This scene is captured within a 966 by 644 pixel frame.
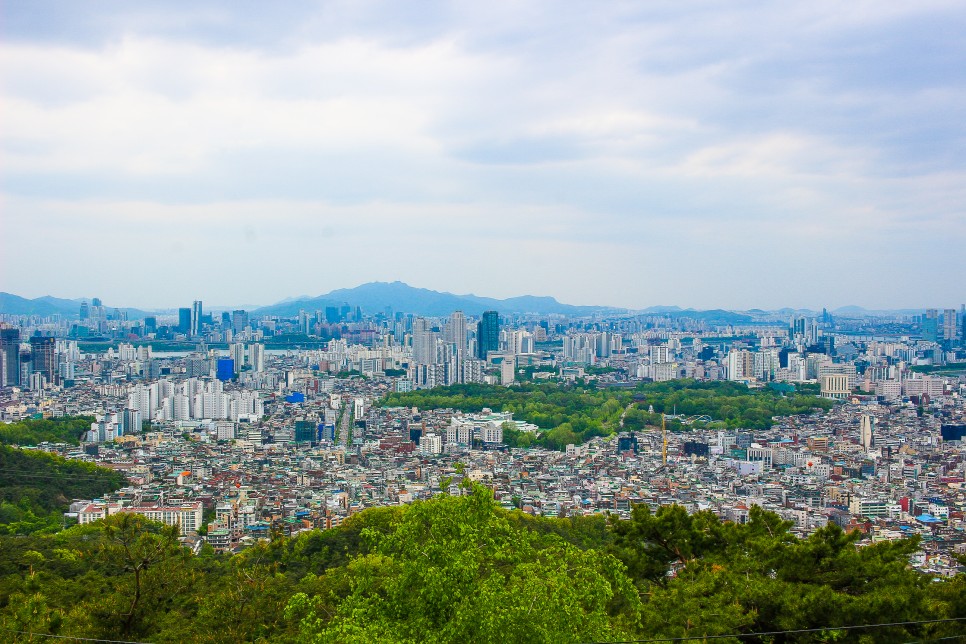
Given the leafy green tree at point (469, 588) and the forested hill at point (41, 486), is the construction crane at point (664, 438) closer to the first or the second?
the forested hill at point (41, 486)

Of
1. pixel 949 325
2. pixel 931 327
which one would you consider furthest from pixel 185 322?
pixel 949 325

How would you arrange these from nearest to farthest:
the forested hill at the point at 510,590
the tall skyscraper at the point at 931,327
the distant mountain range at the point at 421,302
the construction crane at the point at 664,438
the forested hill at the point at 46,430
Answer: the forested hill at the point at 510,590
the forested hill at the point at 46,430
the construction crane at the point at 664,438
the tall skyscraper at the point at 931,327
the distant mountain range at the point at 421,302

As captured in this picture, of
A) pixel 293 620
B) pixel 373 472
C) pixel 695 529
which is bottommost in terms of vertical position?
pixel 373 472

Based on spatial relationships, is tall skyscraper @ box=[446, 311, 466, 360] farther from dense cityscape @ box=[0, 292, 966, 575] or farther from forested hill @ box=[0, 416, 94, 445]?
forested hill @ box=[0, 416, 94, 445]

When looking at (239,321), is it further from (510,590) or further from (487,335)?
(510,590)

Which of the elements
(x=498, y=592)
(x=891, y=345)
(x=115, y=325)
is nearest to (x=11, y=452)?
(x=498, y=592)

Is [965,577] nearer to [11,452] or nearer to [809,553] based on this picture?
[809,553]

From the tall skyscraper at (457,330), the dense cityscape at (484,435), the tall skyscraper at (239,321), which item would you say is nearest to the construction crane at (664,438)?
the dense cityscape at (484,435)
